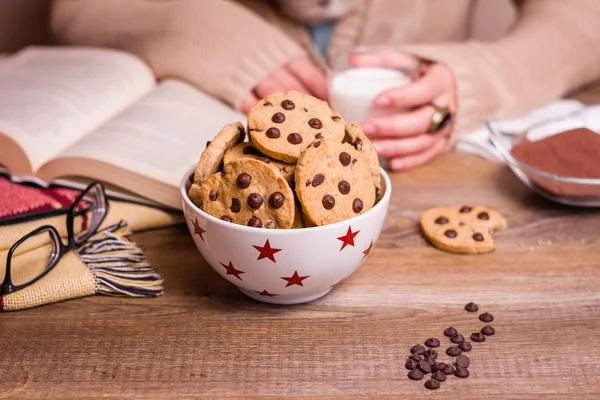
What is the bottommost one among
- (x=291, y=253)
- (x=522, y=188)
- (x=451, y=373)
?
(x=522, y=188)

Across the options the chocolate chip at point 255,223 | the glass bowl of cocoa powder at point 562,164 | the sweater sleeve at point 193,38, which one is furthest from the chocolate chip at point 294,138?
the sweater sleeve at point 193,38

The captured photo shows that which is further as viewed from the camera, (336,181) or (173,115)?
(173,115)

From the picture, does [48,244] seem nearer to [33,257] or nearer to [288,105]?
[33,257]

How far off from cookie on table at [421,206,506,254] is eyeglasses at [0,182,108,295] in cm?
50

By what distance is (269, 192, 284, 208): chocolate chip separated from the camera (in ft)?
2.44

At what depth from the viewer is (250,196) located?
2.48ft

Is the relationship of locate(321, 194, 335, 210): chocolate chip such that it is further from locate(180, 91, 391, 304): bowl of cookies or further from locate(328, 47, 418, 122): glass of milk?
locate(328, 47, 418, 122): glass of milk

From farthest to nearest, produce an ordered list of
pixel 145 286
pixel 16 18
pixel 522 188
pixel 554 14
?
pixel 16 18
pixel 554 14
pixel 522 188
pixel 145 286

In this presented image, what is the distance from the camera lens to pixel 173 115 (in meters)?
1.19

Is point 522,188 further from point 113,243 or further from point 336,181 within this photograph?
point 113,243

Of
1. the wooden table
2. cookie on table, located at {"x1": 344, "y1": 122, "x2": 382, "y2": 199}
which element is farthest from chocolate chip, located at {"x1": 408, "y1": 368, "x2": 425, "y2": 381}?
cookie on table, located at {"x1": 344, "y1": 122, "x2": 382, "y2": 199}

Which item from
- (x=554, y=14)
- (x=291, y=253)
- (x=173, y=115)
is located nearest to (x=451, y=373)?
(x=291, y=253)

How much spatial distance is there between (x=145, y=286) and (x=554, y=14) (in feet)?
4.01

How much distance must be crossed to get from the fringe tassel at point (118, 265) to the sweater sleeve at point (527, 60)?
72 centimetres
